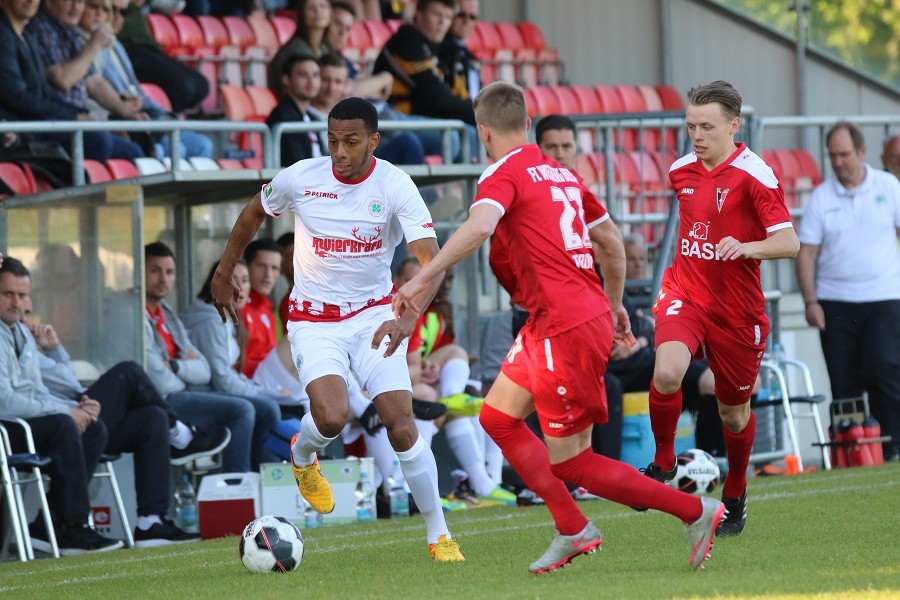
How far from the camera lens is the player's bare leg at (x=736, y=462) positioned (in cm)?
753

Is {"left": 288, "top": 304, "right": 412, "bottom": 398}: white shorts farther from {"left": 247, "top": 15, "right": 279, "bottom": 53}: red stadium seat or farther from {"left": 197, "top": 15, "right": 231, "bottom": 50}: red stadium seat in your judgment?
{"left": 247, "top": 15, "right": 279, "bottom": 53}: red stadium seat

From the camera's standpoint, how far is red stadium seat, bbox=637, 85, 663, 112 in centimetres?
1869

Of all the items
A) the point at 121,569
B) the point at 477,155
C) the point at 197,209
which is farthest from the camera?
the point at 477,155

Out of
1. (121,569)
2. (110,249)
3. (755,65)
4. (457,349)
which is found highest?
(755,65)

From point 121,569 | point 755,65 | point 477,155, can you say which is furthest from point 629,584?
point 755,65

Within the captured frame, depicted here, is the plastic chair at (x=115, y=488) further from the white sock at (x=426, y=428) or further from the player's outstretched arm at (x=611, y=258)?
the player's outstretched arm at (x=611, y=258)

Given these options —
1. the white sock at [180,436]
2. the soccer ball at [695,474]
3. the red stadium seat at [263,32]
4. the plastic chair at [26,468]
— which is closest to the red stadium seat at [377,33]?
the red stadium seat at [263,32]

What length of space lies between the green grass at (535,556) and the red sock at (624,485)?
269 millimetres

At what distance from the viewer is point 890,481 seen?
10336mm

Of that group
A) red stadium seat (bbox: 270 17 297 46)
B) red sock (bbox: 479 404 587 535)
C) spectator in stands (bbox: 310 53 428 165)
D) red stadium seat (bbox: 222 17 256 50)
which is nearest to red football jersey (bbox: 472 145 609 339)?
red sock (bbox: 479 404 587 535)

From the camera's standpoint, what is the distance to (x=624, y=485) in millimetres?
6023

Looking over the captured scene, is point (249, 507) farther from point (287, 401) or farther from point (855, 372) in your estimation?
point (855, 372)

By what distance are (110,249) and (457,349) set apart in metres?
2.65

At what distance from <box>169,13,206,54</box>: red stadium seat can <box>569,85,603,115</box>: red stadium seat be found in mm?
4771
